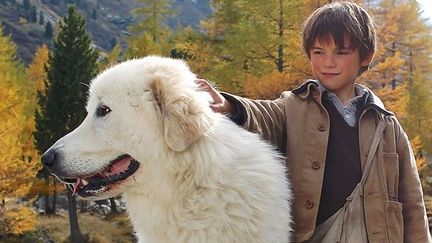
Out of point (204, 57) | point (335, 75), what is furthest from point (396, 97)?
point (335, 75)

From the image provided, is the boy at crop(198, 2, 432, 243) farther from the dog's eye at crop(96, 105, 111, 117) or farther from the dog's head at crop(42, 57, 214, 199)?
the dog's eye at crop(96, 105, 111, 117)

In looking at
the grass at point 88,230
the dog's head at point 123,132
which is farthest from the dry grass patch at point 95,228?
the dog's head at point 123,132

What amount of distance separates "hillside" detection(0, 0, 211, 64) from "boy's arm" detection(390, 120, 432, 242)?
62887 mm

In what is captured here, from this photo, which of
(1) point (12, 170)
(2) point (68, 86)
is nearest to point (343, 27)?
(1) point (12, 170)

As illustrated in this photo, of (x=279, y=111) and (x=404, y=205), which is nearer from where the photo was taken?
(x=404, y=205)

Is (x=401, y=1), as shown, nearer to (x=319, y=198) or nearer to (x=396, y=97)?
(x=396, y=97)

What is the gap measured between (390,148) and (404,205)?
323 mm

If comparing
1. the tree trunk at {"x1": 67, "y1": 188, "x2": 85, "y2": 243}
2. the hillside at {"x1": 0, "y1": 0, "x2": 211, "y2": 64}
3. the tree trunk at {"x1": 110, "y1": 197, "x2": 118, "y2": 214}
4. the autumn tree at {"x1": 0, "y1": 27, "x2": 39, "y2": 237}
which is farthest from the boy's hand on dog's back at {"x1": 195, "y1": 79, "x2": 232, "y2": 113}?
the hillside at {"x1": 0, "y1": 0, "x2": 211, "y2": 64}

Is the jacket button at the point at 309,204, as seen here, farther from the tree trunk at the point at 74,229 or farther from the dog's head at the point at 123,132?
the tree trunk at the point at 74,229

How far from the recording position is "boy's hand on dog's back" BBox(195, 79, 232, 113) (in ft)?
8.55

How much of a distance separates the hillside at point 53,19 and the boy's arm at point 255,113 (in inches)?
2465

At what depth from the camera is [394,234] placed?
8.13ft

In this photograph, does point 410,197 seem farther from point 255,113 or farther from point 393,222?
point 255,113

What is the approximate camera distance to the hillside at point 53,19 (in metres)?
92.1
